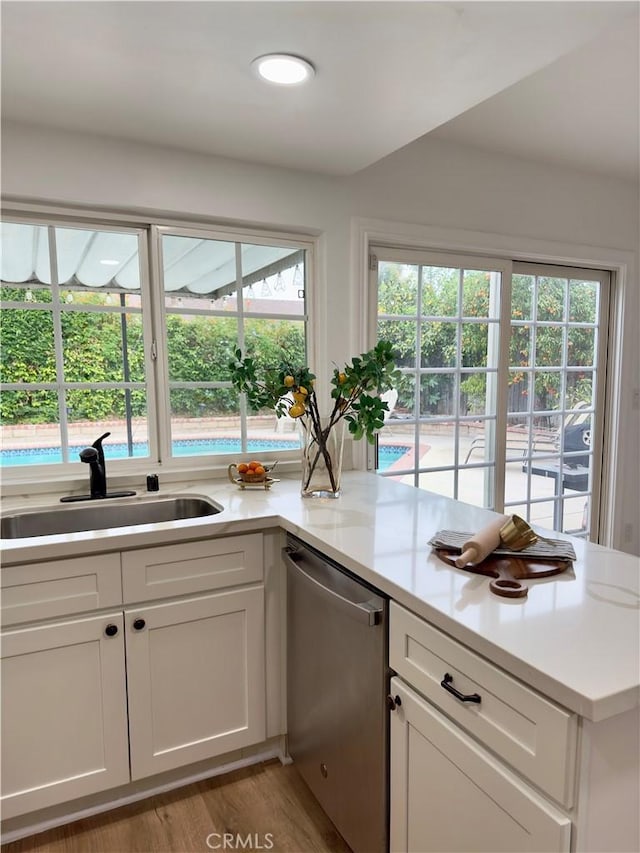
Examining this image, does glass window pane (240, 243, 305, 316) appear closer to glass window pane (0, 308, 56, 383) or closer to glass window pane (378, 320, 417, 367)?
glass window pane (378, 320, 417, 367)

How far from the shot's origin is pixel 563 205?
3.04 meters

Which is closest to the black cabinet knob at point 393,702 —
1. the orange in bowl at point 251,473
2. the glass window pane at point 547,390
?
the orange in bowl at point 251,473

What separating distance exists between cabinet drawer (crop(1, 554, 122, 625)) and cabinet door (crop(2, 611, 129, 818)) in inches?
1.7

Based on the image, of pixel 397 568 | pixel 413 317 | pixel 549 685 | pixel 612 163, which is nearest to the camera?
pixel 549 685

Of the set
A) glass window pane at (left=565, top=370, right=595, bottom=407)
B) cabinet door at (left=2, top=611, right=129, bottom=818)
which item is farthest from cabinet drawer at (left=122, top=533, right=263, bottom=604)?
glass window pane at (left=565, top=370, right=595, bottom=407)

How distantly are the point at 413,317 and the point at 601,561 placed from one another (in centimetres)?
167

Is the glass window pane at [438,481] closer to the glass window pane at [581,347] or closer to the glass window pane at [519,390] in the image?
the glass window pane at [519,390]

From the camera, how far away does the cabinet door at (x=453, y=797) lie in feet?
2.95

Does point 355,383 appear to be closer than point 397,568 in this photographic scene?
No

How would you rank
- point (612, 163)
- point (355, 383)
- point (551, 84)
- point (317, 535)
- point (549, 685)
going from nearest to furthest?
point (549, 685), point (317, 535), point (355, 383), point (551, 84), point (612, 163)

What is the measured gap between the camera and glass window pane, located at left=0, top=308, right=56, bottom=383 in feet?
6.60

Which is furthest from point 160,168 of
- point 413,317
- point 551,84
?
point 551,84

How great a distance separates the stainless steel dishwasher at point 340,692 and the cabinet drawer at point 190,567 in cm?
13

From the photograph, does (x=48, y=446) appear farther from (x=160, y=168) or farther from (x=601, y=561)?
(x=601, y=561)
